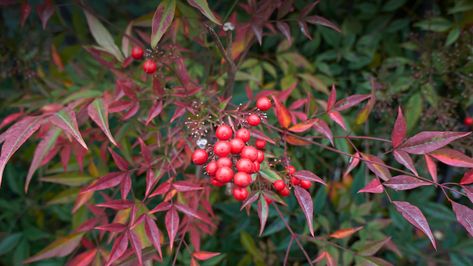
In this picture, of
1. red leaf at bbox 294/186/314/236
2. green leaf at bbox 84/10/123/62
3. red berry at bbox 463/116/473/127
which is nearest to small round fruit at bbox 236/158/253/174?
red leaf at bbox 294/186/314/236

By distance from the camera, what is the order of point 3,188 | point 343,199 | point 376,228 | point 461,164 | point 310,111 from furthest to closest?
1. point 3,188
2. point 343,199
3. point 376,228
4. point 310,111
5. point 461,164

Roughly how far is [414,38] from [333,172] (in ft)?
1.50

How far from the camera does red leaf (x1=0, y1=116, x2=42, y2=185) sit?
2.15 feet

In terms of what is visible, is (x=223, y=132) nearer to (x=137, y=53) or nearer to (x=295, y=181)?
(x=295, y=181)

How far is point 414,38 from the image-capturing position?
4.02 feet

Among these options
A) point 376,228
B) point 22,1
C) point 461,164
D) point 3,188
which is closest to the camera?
point 461,164

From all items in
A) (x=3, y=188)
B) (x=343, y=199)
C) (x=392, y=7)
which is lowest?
(x=3, y=188)

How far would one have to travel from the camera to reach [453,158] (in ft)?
2.56

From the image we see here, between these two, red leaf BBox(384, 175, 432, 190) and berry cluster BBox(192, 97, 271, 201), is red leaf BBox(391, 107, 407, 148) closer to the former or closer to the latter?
red leaf BBox(384, 175, 432, 190)

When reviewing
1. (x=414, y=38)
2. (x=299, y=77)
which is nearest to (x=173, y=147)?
(x=299, y=77)

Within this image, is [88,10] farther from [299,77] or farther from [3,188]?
[3,188]

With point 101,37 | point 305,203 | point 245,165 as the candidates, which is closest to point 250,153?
point 245,165

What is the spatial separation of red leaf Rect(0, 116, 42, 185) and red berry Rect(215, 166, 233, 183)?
0.99 ft

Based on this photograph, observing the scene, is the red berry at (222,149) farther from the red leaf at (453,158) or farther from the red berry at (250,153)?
the red leaf at (453,158)
